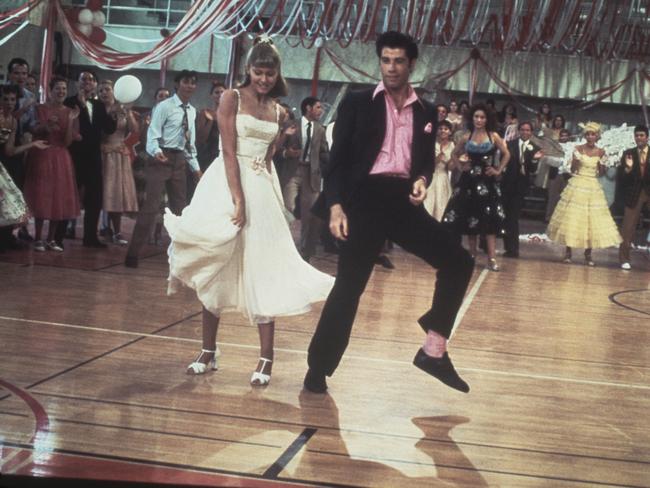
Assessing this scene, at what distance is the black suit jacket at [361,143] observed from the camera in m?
3.97

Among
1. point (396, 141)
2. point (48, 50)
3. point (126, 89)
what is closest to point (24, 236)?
point (126, 89)

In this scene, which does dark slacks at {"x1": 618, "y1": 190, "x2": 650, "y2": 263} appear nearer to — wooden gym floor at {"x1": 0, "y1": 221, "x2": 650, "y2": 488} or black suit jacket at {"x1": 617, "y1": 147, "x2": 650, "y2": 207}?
black suit jacket at {"x1": 617, "y1": 147, "x2": 650, "y2": 207}

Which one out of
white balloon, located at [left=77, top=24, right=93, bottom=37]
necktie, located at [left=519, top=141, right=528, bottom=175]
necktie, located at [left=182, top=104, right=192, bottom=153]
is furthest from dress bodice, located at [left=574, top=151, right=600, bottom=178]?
white balloon, located at [left=77, top=24, right=93, bottom=37]

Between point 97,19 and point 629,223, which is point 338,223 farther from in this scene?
point 97,19

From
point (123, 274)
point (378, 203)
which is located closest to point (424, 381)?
point (378, 203)

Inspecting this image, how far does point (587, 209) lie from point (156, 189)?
4673 mm

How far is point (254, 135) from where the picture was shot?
423cm

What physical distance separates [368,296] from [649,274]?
3.98 m

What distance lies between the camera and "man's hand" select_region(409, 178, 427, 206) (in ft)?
13.0

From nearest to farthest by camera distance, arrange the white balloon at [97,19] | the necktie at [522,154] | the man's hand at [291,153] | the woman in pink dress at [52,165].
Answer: the woman in pink dress at [52,165] → the man's hand at [291,153] → the necktie at [522,154] → the white balloon at [97,19]

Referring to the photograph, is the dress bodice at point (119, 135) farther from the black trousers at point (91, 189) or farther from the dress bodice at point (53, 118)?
the dress bodice at point (53, 118)

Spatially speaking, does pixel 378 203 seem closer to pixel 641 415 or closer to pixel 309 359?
pixel 309 359

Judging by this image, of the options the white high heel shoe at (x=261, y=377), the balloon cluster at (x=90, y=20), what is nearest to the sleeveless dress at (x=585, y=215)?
the balloon cluster at (x=90, y=20)

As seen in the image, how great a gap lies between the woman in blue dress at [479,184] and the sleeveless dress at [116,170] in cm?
287
